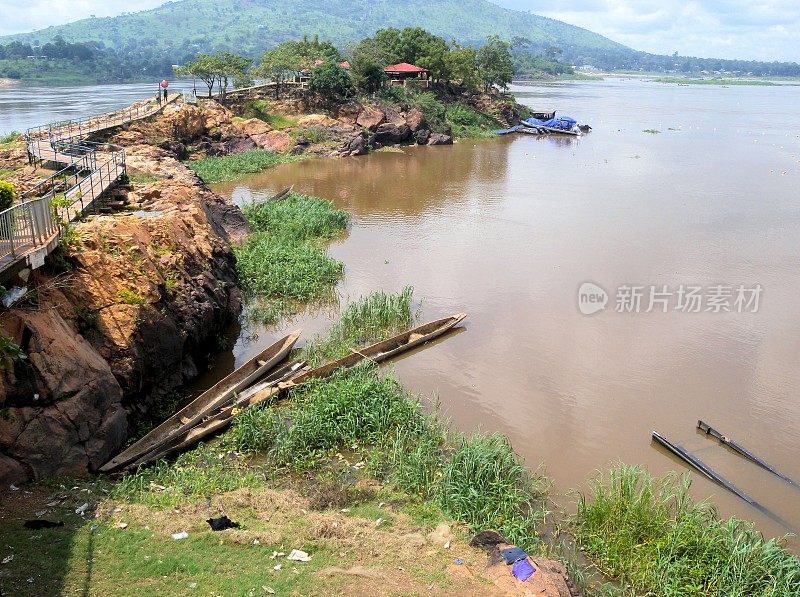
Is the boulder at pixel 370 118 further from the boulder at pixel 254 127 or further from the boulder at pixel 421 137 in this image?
the boulder at pixel 254 127

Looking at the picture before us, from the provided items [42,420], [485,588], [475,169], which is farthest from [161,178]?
[475,169]

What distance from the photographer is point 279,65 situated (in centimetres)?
4903

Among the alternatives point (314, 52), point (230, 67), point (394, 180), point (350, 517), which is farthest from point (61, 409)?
point (314, 52)

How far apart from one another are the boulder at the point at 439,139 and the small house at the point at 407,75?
938 centimetres

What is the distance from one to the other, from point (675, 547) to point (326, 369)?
754cm

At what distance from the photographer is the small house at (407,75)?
5902 centimetres

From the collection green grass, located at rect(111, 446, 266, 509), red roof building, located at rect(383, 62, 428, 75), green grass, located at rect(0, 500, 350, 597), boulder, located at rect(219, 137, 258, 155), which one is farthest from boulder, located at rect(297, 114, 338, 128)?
green grass, located at rect(0, 500, 350, 597)

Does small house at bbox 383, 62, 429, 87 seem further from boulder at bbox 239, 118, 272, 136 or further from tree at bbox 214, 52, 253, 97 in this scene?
boulder at bbox 239, 118, 272, 136

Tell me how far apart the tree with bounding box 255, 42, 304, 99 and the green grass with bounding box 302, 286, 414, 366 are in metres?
36.2

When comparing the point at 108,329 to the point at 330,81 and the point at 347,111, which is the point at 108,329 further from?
the point at 347,111

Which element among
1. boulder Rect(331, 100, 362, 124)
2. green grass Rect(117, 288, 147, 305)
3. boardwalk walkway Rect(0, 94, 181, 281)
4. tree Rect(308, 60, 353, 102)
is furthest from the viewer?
boulder Rect(331, 100, 362, 124)

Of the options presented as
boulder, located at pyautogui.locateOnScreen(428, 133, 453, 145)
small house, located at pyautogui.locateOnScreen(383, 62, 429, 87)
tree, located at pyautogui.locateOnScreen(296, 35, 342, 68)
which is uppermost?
tree, located at pyautogui.locateOnScreen(296, 35, 342, 68)

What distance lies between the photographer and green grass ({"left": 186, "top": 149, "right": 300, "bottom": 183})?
3597 cm

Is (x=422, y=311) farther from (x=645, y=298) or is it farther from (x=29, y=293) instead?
(x=29, y=293)
